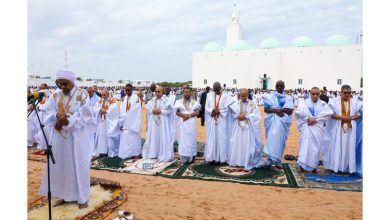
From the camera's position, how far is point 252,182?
563 centimetres

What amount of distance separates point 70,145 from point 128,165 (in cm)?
294

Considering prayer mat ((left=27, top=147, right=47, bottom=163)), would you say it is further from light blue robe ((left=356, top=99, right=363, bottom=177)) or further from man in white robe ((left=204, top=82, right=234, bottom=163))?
light blue robe ((left=356, top=99, right=363, bottom=177))

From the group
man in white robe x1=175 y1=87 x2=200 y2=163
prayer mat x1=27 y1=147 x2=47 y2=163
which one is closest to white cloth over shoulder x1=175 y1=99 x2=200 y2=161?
man in white robe x1=175 y1=87 x2=200 y2=163

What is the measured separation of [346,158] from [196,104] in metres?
3.45

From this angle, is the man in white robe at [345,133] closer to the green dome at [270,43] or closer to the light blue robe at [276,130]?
the light blue robe at [276,130]

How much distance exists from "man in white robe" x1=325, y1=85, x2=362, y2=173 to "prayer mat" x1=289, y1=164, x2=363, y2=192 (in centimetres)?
16

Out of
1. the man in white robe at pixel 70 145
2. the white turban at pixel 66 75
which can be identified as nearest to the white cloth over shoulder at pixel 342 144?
the man in white robe at pixel 70 145

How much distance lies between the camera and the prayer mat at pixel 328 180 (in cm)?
538

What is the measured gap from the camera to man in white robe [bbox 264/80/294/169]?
21.8ft

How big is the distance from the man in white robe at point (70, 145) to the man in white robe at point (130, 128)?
3.39m

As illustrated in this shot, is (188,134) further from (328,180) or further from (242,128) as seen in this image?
(328,180)

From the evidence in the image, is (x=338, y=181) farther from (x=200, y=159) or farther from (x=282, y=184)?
(x=200, y=159)
